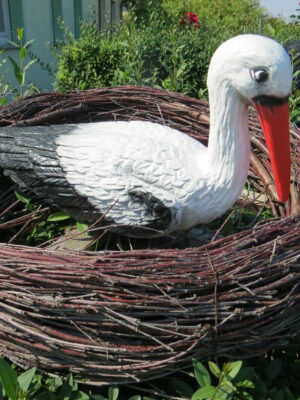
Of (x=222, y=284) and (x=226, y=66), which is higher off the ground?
(x=226, y=66)

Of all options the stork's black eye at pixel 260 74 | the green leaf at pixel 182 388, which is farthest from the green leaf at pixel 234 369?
the stork's black eye at pixel 260 74

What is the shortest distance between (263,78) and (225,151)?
0.69ft

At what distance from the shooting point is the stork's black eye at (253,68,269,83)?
977 mm

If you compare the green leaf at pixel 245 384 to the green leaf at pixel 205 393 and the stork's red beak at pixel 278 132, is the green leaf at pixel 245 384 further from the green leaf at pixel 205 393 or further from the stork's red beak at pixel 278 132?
the stork's red beak at pixel 278 132

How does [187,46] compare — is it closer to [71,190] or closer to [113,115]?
[113,115]

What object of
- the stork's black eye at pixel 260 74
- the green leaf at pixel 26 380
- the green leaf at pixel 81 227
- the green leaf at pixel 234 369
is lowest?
the green leaf at pixel 26 380

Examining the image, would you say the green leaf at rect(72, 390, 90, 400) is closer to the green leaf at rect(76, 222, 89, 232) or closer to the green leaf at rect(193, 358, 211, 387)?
the green leaf at rect(193, 358, 211, 387)

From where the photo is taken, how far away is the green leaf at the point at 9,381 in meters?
0.90

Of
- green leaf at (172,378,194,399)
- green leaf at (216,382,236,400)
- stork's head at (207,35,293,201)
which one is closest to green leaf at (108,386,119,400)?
green leaf at (172,378,194,399)

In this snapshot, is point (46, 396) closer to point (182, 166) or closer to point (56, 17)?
point (182, 166)

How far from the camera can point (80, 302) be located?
0.90m

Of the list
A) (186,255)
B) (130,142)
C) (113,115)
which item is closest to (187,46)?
(113,115)

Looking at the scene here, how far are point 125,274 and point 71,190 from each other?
0.36 m

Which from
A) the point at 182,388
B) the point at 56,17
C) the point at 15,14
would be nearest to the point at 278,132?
the point at 182,388
